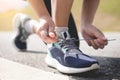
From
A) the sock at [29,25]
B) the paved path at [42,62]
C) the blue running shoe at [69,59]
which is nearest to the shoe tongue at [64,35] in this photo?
the blue running shoe at [69,59]

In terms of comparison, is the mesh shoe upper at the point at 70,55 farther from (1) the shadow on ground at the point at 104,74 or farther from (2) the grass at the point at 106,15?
(2) the grass at the point at 106,15

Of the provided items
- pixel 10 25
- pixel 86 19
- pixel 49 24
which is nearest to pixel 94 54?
pixel 86 19

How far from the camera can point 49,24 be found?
961mm

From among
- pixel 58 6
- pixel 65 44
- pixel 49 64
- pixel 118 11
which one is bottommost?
pixel 118 11

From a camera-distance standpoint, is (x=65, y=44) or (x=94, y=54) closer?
(x=65, y=44)

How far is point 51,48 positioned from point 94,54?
0.27 meters

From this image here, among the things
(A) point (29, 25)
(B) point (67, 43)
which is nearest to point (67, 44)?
(B) point (67, 43)

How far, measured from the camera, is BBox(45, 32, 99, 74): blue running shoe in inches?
39.7

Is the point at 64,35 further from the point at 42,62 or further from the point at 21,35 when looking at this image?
the point at 21,35

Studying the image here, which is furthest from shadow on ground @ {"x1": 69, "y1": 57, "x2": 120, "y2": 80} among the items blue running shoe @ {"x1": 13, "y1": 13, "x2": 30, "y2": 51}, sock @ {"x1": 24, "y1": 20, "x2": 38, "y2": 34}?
blue running shoe @ {"x1": 13, "y1": 13, "x2": 30, "y2": 51}

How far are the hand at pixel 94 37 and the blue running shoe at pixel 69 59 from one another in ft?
0.21

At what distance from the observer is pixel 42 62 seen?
1270mm

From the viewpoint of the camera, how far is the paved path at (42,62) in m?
1.01

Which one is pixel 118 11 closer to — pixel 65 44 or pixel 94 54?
pixel 94 54
